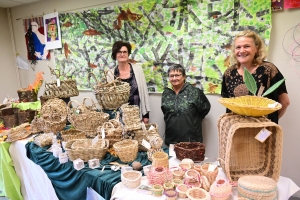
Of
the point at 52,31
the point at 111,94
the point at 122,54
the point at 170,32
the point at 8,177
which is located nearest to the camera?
the point at 111,94

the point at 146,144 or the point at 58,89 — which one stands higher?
the point at 58,89

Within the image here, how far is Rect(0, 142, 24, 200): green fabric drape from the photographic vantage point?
2.10m

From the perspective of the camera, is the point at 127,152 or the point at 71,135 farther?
the point at 71,135

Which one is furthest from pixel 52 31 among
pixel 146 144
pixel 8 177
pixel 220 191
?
pixel 220 191

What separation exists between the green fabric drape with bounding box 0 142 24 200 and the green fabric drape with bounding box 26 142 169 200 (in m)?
0.37

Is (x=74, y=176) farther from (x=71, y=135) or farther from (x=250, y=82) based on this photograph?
(x=250, y=82)

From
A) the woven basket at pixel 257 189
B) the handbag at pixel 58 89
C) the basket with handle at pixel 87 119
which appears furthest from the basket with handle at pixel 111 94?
the woven basket at pixel 257 189

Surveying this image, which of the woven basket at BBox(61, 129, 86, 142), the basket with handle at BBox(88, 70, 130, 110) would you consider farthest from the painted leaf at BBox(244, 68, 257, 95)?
the woven basket at BBox(61, 129, 86, 142)

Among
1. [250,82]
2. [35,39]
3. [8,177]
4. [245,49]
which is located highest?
[35,39]

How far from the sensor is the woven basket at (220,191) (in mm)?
993

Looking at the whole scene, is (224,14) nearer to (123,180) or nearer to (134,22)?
(134,22)

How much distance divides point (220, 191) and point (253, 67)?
100 cm

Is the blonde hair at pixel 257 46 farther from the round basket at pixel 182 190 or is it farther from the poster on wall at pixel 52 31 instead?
the poster on wall at pixel 52 31

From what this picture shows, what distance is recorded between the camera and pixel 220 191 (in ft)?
3.27
